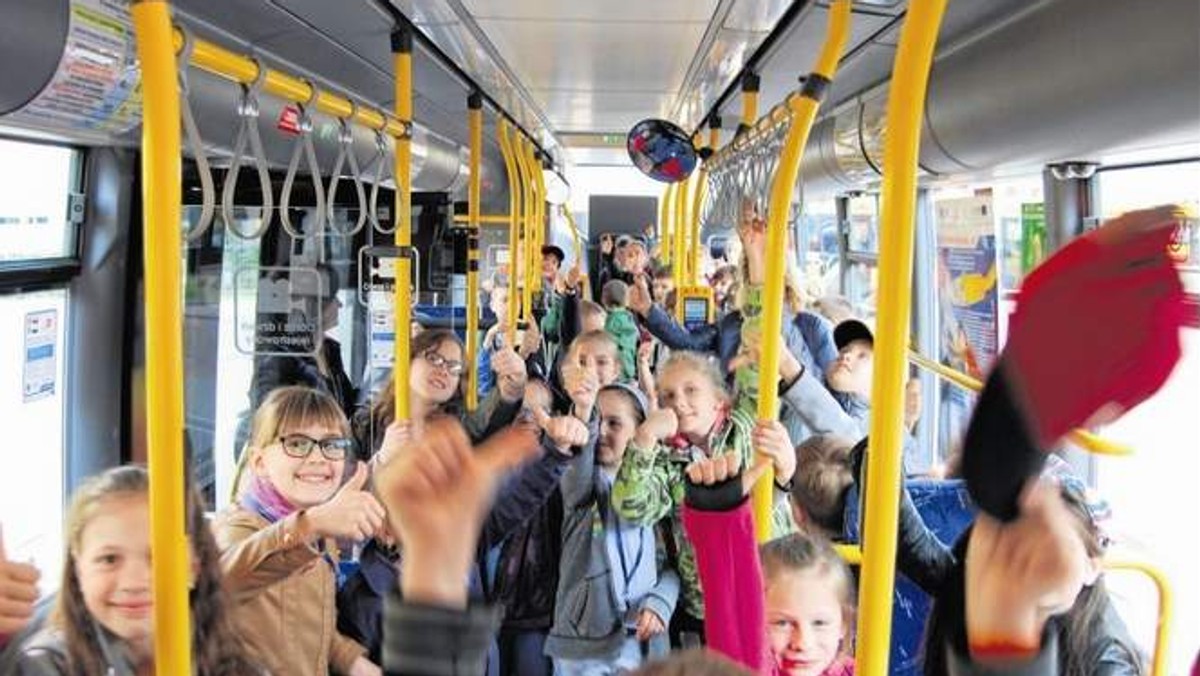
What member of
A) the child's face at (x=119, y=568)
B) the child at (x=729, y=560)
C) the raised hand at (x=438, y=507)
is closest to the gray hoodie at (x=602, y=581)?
the child at (x=729, y=560)

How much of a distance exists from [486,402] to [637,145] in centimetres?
114

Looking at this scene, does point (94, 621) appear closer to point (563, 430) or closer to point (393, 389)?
point (563, 430)

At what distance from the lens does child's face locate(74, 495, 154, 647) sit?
4.81 feet

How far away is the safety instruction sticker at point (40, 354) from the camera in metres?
3.35

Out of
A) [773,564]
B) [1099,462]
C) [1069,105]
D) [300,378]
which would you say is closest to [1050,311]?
[773,564]

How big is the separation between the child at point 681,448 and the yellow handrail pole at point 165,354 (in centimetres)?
151

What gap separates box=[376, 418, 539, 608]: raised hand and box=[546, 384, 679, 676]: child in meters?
1.82

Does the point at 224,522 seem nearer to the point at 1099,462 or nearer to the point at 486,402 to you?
the point at 486,402

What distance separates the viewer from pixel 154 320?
1.11 meters

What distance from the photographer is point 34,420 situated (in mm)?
3498

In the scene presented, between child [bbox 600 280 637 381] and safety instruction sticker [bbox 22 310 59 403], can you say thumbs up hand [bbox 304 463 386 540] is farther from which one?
child [bbox 600 280 637 381]

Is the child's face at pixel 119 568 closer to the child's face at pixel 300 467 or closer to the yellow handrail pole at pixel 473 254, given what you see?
the child's face at pixel 300 467

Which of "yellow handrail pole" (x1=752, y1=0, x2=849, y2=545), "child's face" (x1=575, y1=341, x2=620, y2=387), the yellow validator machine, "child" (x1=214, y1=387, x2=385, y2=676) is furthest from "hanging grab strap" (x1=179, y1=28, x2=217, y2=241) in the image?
the yellow validator machine

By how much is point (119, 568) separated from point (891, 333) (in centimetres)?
119
